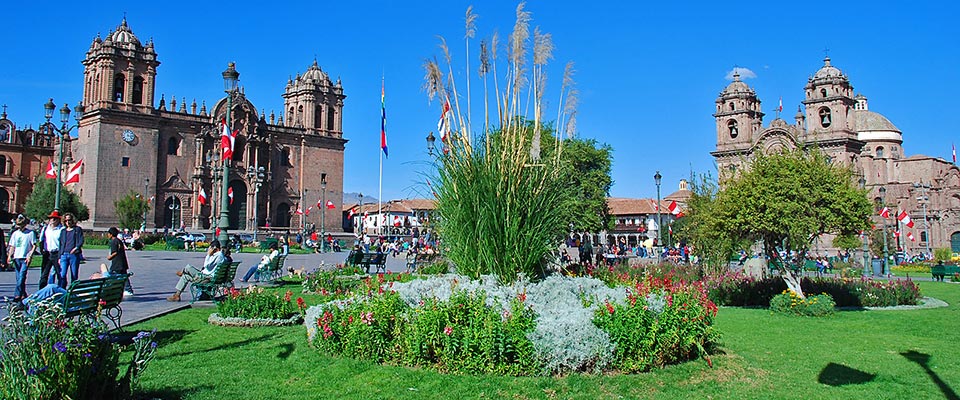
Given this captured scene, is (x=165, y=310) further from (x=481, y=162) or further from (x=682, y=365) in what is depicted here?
(x=682, y=365)

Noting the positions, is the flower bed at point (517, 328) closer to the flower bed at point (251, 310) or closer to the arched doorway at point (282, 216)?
the flower bed at point (251, 310)

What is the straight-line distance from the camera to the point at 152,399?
4.89 metres

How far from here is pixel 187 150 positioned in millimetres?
52344

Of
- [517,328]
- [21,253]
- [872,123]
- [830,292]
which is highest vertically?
[872,123]

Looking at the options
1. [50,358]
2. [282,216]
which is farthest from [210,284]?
[282,216]

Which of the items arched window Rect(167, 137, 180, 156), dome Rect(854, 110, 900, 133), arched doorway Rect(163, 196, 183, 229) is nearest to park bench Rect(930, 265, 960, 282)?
arched doorway Rect(163, 196, 183, 229)

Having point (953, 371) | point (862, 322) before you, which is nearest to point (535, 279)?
point (953, 371)

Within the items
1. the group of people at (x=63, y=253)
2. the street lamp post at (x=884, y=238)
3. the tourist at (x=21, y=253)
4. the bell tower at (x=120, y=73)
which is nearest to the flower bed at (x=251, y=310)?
the group of people at (x=63, y=253)

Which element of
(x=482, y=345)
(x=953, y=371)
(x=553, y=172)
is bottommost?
(x=953, y=371)

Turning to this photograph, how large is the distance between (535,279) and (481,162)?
1.45 metres

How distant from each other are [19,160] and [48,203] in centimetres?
2140

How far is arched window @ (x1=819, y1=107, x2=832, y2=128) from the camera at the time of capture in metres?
59.4

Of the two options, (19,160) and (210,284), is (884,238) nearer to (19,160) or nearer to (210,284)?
(210,284)

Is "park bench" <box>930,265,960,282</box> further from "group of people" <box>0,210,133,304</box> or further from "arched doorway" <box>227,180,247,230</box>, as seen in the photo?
"arched doorway" <box>227,180,247,230</box>
